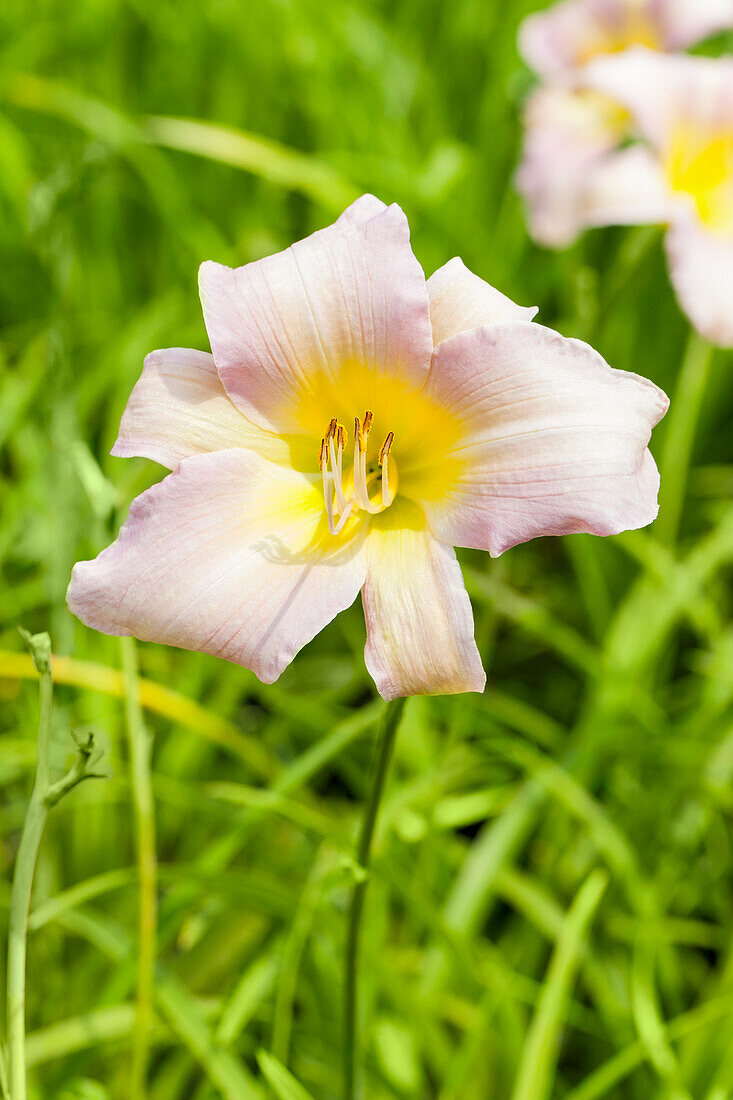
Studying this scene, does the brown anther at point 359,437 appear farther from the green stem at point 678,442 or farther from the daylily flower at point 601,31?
the daylily flower at point 601,31

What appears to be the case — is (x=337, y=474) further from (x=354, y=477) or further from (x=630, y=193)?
(x=630, y=193)

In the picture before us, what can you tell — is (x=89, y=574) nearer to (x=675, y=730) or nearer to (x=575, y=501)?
(x=575, y=501)

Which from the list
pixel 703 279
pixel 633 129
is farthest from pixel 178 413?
pixel 633 129

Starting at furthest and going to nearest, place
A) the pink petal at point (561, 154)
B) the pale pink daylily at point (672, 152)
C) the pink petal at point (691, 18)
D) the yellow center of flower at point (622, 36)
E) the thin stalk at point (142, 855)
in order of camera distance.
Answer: the yellow center of flower at point (622, 36) < the pink petal at point (691, 18) < the pink petal at point (561, 154) < the pale pink daylily at point (672, 152) < the thin stalk at point (142, 855)

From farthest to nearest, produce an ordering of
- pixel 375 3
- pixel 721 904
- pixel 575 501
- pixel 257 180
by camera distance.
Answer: pixel 375 3 < pixel 257 180 < pixel 721 904 < pixel 575 501

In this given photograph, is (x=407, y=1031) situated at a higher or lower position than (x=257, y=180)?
lower

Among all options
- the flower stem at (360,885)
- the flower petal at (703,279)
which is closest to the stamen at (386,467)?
the flower stem at (360,885)

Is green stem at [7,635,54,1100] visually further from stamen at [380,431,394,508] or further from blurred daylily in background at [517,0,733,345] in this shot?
blurred daylily in background at [517,0,733,345]

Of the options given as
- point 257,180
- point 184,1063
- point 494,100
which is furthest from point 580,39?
point 184,1063

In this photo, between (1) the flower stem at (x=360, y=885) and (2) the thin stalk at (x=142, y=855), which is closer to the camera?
(1) the flower stem at (x=360, y=885)
